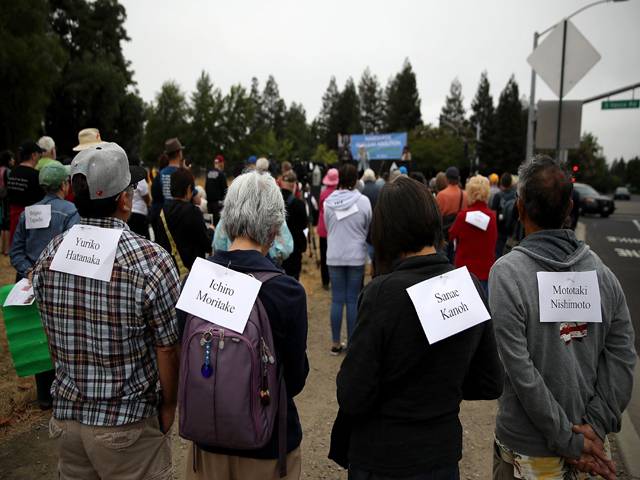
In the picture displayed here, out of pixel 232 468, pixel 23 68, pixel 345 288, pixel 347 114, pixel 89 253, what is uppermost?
pixel 347 114

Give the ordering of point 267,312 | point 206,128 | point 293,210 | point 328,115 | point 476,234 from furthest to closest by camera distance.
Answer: point 328,115, point 206,128, point 293,210, point 476,234, point 267,312

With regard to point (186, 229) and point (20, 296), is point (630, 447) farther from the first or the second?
point (20, 296)

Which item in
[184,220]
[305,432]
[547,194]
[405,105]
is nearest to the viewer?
[547,194]

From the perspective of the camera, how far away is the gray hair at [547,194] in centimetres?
209

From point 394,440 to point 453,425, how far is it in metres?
0.24

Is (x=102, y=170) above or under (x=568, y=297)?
above

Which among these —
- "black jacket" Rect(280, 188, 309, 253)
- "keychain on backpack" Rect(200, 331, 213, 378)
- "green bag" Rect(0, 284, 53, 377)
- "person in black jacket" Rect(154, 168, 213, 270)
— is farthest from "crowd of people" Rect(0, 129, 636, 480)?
"black jacket" Rect(280, 188, 309, 253)

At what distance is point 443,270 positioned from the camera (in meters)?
1.82

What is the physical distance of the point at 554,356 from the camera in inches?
79.5

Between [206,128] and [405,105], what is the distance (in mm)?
38377

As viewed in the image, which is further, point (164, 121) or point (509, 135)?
point (509, 135)

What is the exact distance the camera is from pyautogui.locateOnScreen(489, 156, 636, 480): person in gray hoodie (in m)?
1.98

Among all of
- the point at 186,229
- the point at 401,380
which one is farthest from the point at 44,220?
the point at 401,380

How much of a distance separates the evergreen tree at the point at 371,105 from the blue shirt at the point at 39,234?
288ft
